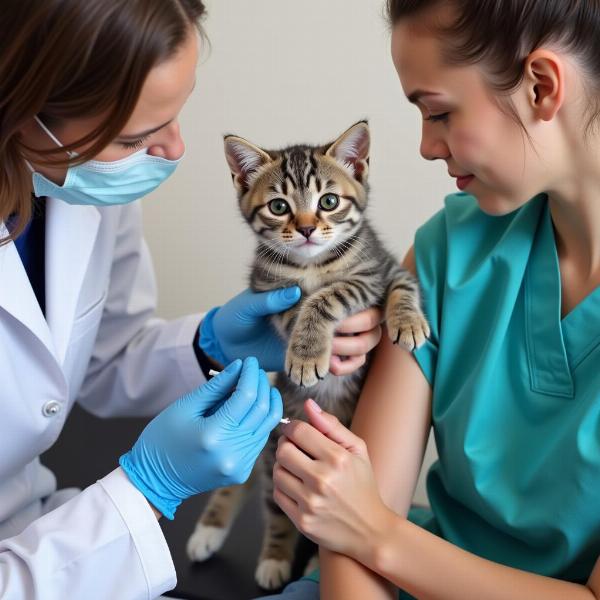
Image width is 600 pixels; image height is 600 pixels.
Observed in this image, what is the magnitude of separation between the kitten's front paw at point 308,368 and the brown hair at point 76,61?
0.48 m

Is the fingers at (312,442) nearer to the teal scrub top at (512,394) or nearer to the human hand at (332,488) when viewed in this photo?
the human hand at (332,488)

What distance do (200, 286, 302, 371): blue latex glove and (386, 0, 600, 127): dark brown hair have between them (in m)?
0.54

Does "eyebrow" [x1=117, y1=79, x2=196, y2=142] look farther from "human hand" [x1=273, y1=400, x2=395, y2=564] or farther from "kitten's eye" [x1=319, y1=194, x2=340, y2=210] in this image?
"human hand" [x1=273, y1=400, x2=395, y2=564]

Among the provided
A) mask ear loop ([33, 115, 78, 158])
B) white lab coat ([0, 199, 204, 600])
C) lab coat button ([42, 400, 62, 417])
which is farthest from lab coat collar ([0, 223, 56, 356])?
mask ear loop ([33, 115, 78, 158])

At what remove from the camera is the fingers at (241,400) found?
113 cm

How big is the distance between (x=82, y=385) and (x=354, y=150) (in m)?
0.95

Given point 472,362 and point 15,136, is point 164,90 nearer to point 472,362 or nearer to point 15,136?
point 15,136

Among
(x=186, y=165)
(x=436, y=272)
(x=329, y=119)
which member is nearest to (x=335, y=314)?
(x=436, y=272)

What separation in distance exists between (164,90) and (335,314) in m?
0.50

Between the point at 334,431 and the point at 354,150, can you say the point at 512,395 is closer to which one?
the point at 334,431

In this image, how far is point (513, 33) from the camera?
1.03 m

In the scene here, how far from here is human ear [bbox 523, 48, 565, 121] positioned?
103 cm

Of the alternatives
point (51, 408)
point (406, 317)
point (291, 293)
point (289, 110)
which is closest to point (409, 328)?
point (406, 317)

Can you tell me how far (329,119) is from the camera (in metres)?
2.14
